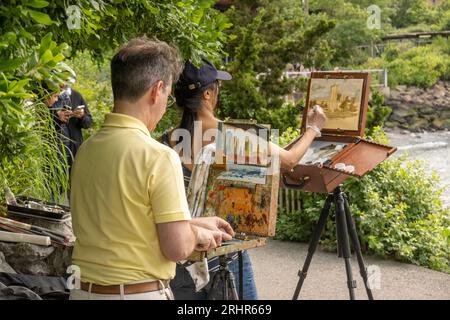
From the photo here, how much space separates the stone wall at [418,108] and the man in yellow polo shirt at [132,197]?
2876 centimetres

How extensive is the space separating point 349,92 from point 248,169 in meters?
1.64

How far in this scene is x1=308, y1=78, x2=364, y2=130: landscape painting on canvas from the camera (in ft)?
15.2

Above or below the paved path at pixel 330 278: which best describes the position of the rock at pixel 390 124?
above

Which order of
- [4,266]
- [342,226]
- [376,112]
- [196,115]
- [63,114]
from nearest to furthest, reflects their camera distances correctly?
[196,115] → [4,266] → [342,226] → [63,114] → [376,112]

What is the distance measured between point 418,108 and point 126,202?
1247 inches

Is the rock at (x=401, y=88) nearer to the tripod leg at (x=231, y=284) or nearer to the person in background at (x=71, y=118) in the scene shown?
the person in background at (x=71, y=118)

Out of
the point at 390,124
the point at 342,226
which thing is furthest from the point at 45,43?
the point at 390,124

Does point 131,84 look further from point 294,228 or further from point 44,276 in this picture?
point 294,228

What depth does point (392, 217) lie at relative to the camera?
23.6ft

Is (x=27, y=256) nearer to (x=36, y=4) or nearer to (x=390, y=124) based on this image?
(x=36, y=4)

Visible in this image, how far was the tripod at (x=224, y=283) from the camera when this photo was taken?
334 centimetres

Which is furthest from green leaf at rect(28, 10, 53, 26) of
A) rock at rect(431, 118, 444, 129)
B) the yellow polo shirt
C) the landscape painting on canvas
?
rock at rect(431, 118, 444, 129)

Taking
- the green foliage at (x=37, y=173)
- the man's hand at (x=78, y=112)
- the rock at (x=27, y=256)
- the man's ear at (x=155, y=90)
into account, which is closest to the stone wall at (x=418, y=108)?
the man's hand at (x=78, y=112)

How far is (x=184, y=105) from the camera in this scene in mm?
3576
